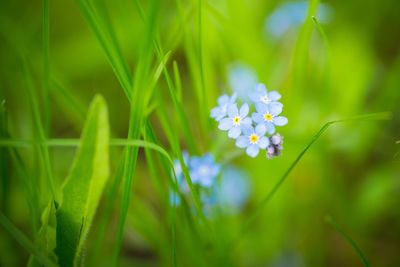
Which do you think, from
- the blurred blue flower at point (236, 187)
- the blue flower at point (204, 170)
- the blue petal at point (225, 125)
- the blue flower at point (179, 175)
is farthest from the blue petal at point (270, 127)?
the blurred blue flower at point (236, 187)

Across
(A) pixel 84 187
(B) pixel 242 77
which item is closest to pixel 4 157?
(A) pixel 84 187

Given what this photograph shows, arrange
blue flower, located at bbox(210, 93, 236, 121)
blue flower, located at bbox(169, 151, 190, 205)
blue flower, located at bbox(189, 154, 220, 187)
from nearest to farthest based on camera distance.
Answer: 1. blue flower, located at bbox(210, 93, 236, 121)
2. blue flower, located at bbox(189, 154, 220, 187)
3. blue flower, located at bbox(169, 151, 190, 205)

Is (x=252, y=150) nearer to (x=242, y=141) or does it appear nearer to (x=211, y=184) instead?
(x=242, y=141)

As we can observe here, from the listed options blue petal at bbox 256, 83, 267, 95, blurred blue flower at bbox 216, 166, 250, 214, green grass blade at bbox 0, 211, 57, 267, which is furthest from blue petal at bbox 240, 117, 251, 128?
blurred blue flower at bbox 216, 166, 250, 214

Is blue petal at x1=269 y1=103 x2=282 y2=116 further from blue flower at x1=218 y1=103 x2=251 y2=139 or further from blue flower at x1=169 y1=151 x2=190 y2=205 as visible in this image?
blue flower at x1=169 y1=151 x2=190 y2=205

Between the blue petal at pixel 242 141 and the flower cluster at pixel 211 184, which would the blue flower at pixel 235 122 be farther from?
the flower cluster at pixel 211 184
